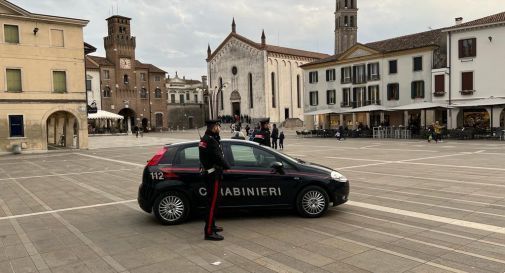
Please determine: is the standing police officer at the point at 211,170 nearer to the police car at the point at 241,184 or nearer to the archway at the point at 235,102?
the police car at the point at 241,184

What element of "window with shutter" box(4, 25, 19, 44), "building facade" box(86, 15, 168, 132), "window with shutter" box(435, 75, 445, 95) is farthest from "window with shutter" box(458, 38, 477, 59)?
"building facade" box(86, 15, 168, 132)

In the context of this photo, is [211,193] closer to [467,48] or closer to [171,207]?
[171,207]

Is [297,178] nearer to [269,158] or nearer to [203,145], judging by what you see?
[269,158]

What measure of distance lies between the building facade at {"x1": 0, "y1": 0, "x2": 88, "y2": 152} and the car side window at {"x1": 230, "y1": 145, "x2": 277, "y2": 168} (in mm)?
25011

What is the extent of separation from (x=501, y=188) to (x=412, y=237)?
544cm

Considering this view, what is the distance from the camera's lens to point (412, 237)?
637cm

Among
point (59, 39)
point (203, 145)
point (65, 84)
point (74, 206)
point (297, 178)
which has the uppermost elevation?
point (59, 39)


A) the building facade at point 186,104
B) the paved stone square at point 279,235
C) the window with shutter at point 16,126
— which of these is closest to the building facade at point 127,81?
the building facade at point 186,104

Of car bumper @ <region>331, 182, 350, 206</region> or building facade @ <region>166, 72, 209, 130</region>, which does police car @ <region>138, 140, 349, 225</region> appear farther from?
building facade @ <region>166, 72, 209, 130</region>

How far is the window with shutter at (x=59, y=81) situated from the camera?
29.0 m

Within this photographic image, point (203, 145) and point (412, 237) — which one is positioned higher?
point (203, 145)

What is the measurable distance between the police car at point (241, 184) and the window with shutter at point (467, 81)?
1297 inches

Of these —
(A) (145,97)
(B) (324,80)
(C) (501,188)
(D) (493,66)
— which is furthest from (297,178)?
(A) (145,97)

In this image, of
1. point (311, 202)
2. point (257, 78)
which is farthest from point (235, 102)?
point (311, 202)
